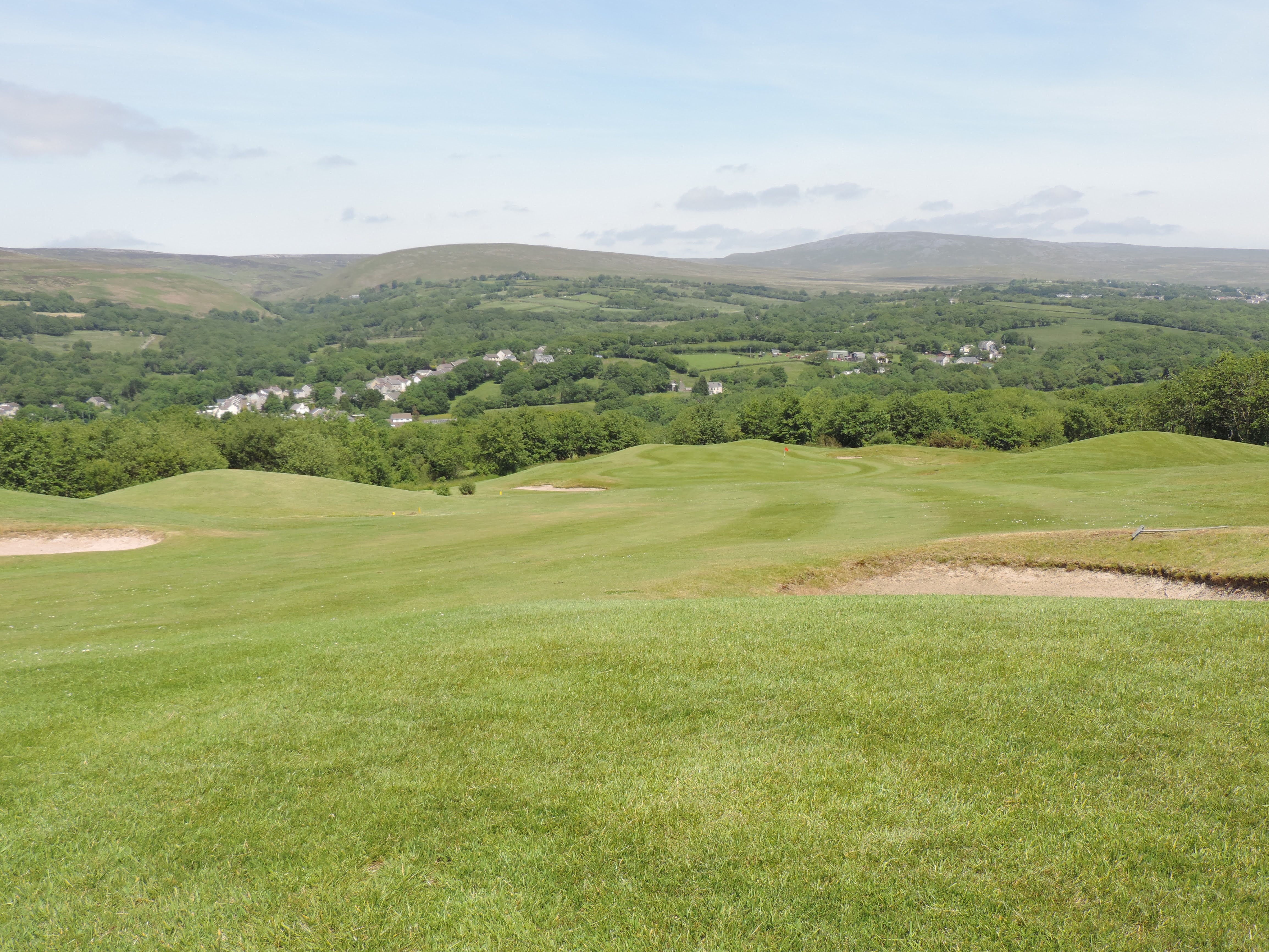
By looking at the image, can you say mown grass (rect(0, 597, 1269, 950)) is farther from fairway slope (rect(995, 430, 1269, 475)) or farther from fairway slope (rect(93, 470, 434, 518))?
fairway slope (rect(995, 430, 1269, 475))

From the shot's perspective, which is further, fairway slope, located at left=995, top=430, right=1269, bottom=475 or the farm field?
fairway slope, located at left=995, top=430, right=1269, bottom=475

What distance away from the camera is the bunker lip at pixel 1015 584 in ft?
64.2

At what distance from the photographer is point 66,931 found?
632 cm

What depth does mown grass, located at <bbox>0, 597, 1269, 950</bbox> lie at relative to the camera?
6090mm

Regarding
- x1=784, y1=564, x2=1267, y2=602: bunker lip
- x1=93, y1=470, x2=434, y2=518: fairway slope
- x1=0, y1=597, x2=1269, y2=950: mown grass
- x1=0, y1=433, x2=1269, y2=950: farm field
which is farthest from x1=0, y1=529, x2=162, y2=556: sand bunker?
x1=784, y1=564, x2=1267, y2=602: bunker lip

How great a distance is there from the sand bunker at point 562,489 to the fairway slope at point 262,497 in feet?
39.7

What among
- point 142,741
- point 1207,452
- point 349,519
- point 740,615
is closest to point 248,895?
point 142,741

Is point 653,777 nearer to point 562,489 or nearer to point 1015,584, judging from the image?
point 1015,584

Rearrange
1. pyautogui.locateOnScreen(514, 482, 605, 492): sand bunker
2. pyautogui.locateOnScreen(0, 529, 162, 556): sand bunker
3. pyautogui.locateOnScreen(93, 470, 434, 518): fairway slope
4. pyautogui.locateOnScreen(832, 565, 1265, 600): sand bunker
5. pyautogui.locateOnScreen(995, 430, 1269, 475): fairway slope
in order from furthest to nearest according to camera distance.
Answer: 1. pyautogui.locateOnScreen(514, 482, 605, 492): sand bunker
2. pyautogui.locateOnScreen(995, 430, 1269, 475): fairway slope
3. pyautogui.locateOnScreen(93, 470, 434, 518): fairway slope
4. pyautogui.locateOnScreen(0, 529, 162, 556): sand bunker
5. pyautogui.locateOnScreen(832, 565, 1265, 600): sand bunker

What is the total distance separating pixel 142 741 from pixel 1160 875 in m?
11.8

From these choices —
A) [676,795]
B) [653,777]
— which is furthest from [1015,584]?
[676,795]

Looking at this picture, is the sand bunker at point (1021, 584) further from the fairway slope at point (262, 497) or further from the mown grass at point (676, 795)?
the fairway slope at point (262, 497)

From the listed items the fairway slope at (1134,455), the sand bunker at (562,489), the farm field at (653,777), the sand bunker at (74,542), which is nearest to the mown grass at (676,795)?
the farm field at (653,777)

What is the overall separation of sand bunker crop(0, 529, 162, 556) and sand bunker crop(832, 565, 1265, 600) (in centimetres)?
3276
